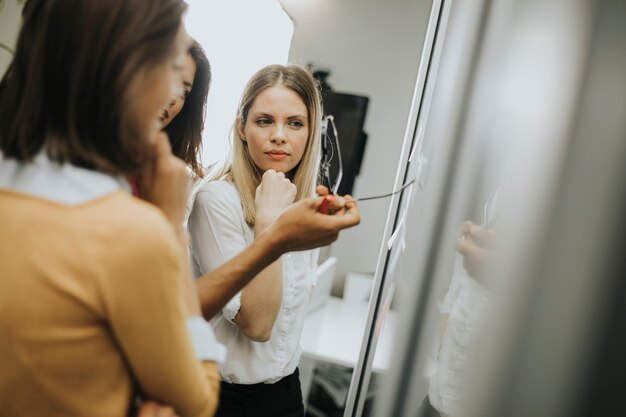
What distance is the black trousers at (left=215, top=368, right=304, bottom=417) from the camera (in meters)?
0.96

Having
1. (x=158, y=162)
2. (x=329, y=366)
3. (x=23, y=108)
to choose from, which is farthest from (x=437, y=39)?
(x=329, y=366)

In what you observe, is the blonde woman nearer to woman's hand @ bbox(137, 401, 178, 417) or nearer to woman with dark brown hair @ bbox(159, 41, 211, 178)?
woman with dark brown hair @ bbox(159, 41, 211, 178)

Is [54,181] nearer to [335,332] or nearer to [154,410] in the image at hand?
[154,410]

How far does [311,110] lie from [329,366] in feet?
4.54

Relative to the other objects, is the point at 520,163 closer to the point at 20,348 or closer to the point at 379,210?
the point at 20,348

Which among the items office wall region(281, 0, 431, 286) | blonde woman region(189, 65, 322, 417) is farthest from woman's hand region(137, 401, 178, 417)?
office wall region(281, 0, 431, 286)

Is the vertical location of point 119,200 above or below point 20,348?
above

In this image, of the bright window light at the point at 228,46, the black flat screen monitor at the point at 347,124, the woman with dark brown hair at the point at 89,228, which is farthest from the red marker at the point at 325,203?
the black flat screen monitor at the point at 347,124

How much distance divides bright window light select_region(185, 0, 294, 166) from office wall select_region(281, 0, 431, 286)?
1.29ft

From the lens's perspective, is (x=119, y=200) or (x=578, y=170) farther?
(x=119, y=200)

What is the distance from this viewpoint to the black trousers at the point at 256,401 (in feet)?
3.14

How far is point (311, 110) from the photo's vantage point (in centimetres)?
119

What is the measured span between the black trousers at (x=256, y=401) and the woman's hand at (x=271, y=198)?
12.5 inches

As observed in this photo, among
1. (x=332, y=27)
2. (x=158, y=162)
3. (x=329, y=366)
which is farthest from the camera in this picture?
(x=332, y=27)
